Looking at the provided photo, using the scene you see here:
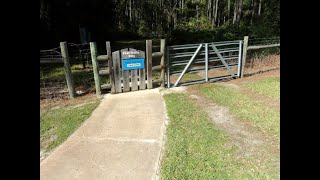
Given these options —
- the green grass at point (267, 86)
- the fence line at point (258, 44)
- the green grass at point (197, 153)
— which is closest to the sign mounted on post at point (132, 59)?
the green grass at point (197, 153)

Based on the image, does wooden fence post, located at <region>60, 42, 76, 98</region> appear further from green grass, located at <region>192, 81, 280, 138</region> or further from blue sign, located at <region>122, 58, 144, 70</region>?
green grass, located at <region>192, 81, 280, 138</region>

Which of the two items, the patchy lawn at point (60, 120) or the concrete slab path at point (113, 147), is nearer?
the concrete slab path at point (113, 147)

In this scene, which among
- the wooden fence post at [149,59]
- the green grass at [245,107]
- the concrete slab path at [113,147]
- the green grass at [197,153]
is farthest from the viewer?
the wooden fence post at [149,59]

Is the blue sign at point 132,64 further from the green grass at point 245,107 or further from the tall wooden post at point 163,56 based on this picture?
the green grass at point 245,107

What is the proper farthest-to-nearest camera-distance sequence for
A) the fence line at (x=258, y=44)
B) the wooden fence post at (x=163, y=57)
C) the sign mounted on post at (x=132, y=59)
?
the fence line at (x=258, y=44) < the wooden fence post at (x=163, y=57) < the sign mounted on post at (x=132, y=59)

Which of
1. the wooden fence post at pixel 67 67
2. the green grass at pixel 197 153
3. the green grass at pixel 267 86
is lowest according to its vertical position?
the green grass at pixel 197 153

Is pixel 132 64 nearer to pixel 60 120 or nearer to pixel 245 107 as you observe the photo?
pixel 60 120

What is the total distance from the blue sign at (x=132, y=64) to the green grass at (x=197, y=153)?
2482mm

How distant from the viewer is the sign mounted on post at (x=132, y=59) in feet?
27.4

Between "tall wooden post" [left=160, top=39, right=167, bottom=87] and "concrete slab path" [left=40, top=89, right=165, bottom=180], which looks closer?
"concrete slab path" [left=40, top=89, right=165, bottom=180]

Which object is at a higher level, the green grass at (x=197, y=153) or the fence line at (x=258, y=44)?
the fence line at (x=258, y=44)

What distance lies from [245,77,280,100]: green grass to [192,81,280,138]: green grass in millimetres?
721

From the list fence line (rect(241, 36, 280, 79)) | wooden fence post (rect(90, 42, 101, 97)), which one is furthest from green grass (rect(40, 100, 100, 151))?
fence line (rect(241, 36, 280, 79))

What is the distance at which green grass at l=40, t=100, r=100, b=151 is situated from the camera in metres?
5.61
